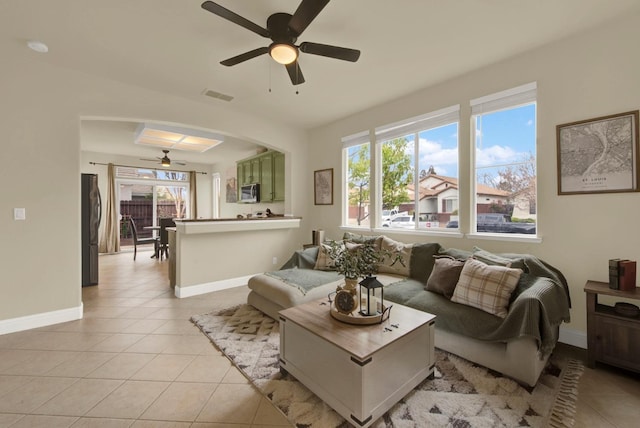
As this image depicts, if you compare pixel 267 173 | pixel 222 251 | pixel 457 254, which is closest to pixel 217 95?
pixel 222 251

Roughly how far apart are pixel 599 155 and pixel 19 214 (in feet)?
18.5

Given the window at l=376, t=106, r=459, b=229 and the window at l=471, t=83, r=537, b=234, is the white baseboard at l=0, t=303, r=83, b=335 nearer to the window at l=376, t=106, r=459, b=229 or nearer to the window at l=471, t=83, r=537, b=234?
the window at l=376, t=106, r=459, b=229

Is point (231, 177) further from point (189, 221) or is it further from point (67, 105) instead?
point (67, 105)

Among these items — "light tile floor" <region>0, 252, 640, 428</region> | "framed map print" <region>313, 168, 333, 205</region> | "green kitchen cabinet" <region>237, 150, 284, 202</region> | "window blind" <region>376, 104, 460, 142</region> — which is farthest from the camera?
"green kitchen cabinet" <region>237, 150, 284, 202</region>

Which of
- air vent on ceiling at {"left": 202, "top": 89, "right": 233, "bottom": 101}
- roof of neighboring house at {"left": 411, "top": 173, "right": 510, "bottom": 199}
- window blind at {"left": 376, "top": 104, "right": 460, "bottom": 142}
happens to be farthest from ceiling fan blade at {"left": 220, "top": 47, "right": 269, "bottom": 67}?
roof of neighboring house at {"left": 411, "top": 173, "right": 510, "bottom": 199}

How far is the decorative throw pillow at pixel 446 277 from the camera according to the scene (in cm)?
256

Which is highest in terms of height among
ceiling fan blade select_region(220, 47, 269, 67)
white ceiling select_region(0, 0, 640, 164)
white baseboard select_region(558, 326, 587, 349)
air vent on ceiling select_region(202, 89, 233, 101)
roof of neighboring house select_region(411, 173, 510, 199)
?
air vent on ceiling select_region(202, 89, 233, 101)

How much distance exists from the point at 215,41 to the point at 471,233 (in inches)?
134

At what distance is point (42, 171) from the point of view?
294 centimetres

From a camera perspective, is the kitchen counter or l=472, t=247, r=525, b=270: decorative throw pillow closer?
l=472, t=247, r=525, b=270: decorative throw pillow

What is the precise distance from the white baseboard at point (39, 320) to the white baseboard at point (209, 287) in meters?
1.07

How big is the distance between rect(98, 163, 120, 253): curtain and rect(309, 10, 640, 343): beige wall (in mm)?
8071

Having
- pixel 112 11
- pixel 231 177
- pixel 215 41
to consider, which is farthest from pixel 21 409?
pixel 231 177

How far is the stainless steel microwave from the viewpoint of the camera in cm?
632
